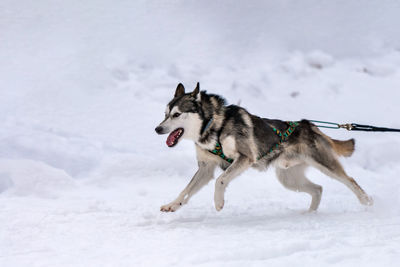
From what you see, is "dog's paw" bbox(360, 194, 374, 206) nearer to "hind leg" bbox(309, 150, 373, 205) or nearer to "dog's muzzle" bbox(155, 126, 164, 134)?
"hind leg" bbox(309, 150, 373, 205)

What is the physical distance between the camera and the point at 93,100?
8570 millimetres

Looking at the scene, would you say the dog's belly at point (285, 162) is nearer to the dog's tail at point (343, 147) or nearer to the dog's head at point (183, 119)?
the dog's tail at point (343, 147)

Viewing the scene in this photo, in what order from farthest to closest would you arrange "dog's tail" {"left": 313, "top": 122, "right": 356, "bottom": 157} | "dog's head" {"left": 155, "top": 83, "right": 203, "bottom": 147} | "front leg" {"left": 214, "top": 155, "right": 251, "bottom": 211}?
"dog's tail" {"left": 313, "top": 122, "right": 356, "bottom": 157} → "dog's head" {"left": 155, "top": 83, "right": 203, "bottom": 147} → "front leg" {"left": 214, "top": 155, "right": 251, "bottom": 211}

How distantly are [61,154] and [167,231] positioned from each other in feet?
12.1

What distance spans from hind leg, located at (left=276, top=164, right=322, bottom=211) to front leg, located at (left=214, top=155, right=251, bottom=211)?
925 millimetres

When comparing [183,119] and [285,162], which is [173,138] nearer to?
[183,119]

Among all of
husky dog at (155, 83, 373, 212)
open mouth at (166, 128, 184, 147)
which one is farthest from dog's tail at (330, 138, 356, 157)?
open mouth at (166, 128, 184, 147)

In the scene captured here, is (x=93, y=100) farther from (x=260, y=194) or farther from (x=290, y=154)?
(x=290, y=154)

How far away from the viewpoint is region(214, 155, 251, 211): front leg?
3615 mm

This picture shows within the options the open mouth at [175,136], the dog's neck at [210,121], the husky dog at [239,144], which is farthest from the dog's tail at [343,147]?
the open mouth at [175,136]

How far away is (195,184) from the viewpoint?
4020 mm

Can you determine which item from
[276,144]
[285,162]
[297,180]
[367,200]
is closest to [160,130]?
[276,144]

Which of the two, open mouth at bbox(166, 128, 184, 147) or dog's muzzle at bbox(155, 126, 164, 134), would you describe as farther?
open mouth at bbox(166, 128, 184, 147)

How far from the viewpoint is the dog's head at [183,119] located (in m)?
3.77
